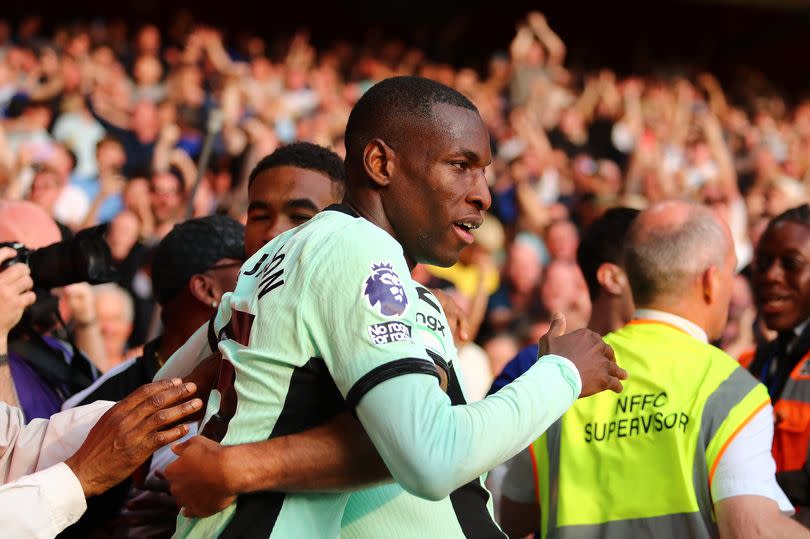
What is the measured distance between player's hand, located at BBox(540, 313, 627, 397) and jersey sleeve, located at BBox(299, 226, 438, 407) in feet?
1.11

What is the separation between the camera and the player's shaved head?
84.8 inches

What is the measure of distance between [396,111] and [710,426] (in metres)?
1.27

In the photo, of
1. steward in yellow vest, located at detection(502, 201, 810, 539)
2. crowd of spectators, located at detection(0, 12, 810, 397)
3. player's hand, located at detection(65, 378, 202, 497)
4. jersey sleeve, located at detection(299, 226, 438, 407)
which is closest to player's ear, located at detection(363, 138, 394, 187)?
jersey sleeve, located at detection(299, 226, 438, 407)

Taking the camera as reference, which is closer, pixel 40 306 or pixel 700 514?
pixel 700 514

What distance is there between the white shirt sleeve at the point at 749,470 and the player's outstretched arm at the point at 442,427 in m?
0.98

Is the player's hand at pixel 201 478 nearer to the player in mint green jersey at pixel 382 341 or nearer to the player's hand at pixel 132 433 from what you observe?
the player in mint green jersey at pixel 382 341

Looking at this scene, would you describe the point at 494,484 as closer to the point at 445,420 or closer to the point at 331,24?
the point at 445,420

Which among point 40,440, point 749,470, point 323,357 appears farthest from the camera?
point 749,470

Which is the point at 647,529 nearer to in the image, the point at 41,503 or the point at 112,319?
the point at 41,503

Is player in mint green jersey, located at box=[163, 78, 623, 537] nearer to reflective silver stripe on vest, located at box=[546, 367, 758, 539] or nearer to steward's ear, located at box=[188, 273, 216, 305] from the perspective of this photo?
reflective silver stripe on vest, located at box=[546, 367, 758, 539]

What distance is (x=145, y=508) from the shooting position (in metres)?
2.91

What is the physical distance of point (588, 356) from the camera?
6.72ft

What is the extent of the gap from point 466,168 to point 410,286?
387 millimetres

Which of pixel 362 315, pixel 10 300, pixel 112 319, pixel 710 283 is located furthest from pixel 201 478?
pixel 112 319
